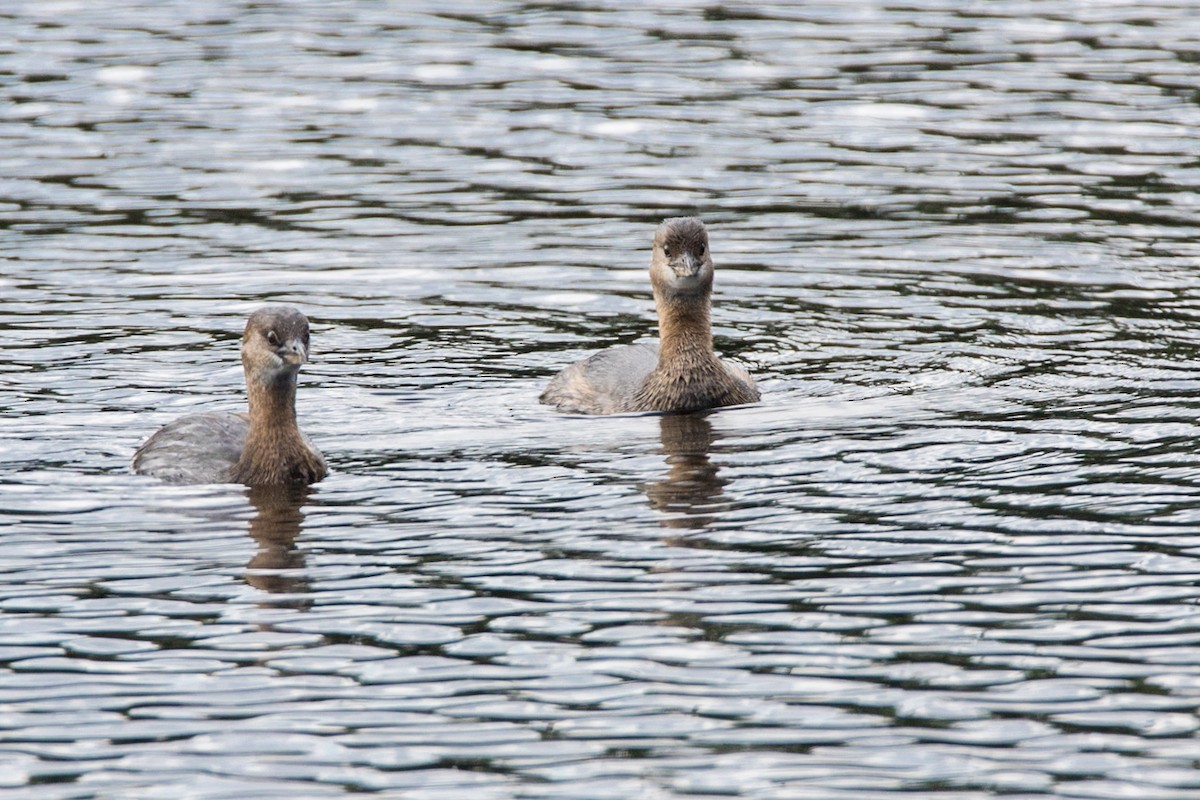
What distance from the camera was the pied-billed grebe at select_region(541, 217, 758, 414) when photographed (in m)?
16.4

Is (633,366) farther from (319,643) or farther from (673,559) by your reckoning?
(319,643)

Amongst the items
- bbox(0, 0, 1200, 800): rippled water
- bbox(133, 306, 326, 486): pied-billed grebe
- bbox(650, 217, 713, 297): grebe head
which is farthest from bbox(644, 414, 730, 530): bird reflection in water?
bbox(133, 306, 326, 486): pied-billed grebe

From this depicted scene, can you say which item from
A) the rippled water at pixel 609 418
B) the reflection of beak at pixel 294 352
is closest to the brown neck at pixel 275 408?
the reflection of beak at pixel 294 352

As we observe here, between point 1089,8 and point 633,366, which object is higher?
point 1089,8

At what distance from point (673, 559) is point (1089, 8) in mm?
21722

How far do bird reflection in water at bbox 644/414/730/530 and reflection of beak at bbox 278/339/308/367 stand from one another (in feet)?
7.89

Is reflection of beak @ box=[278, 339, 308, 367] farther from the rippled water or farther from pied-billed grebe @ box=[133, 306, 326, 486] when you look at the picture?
the rippled water

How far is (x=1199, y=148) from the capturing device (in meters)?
24.3

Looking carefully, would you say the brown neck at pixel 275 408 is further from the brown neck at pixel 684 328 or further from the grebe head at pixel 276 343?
the brown neck at pixel 684 328

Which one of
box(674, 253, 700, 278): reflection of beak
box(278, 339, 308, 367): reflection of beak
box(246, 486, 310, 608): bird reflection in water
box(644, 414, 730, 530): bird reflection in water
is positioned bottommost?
box(246, 486, 310, 608): bird reflection in water

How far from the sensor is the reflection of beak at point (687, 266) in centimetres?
1659

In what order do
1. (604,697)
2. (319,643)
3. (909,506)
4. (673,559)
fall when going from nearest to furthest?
1. (604,697)
2. (319,643)
3. (673,559)
4. (909,506)

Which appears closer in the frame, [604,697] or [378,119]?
[604,697]

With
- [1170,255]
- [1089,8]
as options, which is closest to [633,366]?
[1170,255]
